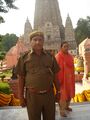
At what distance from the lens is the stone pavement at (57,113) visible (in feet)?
19.2

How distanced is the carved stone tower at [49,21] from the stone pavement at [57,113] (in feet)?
164

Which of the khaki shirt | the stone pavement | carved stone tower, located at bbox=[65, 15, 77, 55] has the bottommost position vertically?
the stone pavement

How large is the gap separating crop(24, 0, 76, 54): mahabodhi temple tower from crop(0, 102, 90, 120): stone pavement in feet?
164

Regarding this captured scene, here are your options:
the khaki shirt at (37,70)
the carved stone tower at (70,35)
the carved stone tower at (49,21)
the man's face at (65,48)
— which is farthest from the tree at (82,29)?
the khaki shirt at (37,70)

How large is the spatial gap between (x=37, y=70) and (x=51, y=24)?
54170 mm

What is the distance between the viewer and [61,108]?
5941 millimetres

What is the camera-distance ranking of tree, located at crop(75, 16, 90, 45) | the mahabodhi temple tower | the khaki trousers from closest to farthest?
the khaki trousers < the mahabodhi temple tower < tree, located at crop(75, 16, 90, 45)

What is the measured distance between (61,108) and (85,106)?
932mm

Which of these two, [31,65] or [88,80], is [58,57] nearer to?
[31,65]

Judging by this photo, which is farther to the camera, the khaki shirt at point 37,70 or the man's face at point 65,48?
the man's face at point 65,48

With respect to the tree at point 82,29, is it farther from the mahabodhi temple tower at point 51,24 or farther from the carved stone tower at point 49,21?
the carved stone tower at point 49,21

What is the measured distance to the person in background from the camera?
6051 millimetres

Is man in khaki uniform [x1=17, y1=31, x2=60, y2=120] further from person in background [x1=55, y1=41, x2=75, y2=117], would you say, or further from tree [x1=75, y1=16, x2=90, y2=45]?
tree [x1=75, y1=16, x2=90, y2=45]

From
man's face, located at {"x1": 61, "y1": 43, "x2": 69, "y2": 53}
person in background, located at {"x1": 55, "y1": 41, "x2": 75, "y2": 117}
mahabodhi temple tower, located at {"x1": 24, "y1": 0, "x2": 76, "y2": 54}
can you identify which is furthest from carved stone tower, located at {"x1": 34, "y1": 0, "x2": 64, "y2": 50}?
man's face, located at {"x1": 61, "y1": 43, "x2": 69, "y2": 53}
